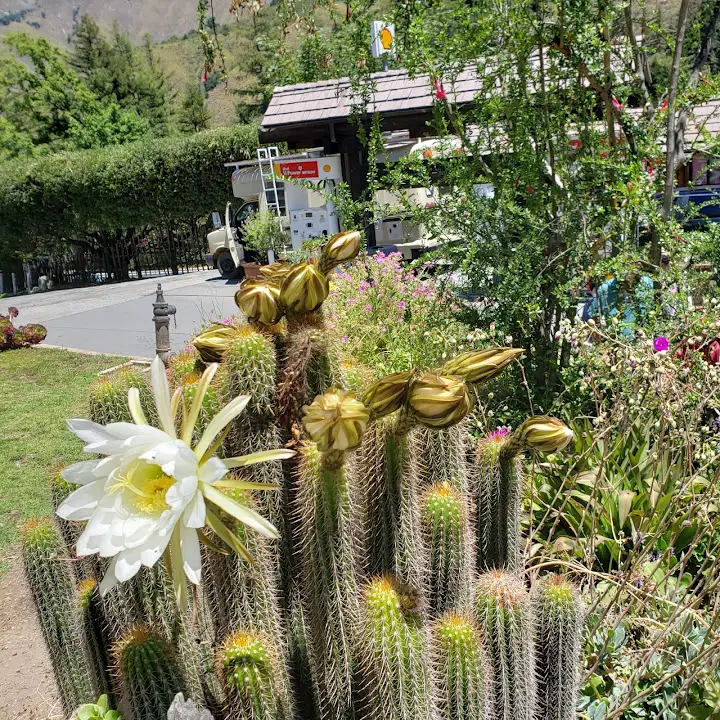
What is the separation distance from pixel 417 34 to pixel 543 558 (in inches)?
131

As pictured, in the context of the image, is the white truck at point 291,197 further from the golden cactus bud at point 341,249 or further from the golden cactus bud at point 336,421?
the golden cactus bud at point 336,421

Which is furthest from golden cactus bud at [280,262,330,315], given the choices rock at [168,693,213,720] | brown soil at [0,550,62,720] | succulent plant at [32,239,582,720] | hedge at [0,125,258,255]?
hedge at [0,125,258,255]

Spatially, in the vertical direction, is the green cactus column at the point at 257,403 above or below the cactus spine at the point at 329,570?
above

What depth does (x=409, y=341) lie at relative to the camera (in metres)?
4.38

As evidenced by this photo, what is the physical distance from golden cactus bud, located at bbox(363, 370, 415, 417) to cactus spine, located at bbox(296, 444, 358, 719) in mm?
127

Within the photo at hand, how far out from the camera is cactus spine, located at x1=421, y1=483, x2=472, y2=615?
1.64 metres

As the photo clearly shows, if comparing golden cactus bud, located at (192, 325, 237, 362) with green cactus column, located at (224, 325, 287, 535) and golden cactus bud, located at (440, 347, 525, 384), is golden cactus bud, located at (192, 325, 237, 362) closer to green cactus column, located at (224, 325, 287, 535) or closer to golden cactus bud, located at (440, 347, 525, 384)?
green cactus column, located at (224, 325, 287, 535)

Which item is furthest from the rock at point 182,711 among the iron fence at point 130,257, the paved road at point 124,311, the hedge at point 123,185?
the iron fence at point 130,257

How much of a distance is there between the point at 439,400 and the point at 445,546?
1.87ft

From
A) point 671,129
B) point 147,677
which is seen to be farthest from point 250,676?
point 671,129

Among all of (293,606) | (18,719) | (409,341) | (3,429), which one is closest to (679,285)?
(409,341)

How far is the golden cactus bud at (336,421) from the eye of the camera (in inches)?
44.4

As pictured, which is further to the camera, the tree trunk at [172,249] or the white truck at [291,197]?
the tree trunk at [172,249]

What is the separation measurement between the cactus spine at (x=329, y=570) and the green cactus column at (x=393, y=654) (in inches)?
1.9
